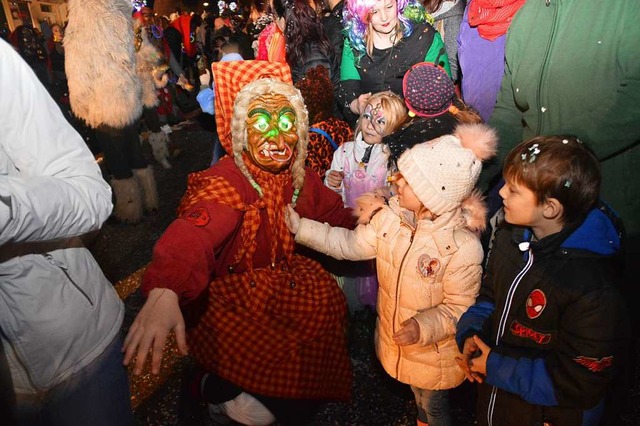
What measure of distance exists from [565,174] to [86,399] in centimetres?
165

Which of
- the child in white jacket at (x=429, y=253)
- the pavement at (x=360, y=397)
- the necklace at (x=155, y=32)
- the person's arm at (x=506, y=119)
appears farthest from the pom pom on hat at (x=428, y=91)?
the necklace at (x=155, y=32)

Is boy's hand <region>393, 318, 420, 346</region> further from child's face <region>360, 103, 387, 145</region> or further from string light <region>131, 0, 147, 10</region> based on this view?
string light <region>131, 0, 147, 10</region>

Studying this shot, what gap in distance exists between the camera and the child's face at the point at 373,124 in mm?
2490

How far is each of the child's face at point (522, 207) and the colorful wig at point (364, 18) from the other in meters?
1.67

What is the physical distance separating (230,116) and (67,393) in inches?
53.9

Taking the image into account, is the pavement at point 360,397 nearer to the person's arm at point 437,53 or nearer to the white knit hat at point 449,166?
the white knit hat at point 449,166

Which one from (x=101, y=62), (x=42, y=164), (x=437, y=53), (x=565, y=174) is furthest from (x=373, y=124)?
(x=101, y=62)

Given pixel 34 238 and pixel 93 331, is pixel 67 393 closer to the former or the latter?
pixel 93 331

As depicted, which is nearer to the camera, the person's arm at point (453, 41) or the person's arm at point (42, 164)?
the person's arm at point (42, 164)

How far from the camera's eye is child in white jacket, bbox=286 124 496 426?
5.51 ft

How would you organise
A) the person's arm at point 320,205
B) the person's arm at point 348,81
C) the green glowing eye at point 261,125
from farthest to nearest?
the person's arm at point 348,81 → the person's arm at point 320,205 → the green glowing eye at point 261,125

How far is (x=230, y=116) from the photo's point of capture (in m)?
2.13

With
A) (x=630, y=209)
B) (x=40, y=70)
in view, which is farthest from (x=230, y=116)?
(x=40, y=70)

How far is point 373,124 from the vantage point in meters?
2.52
